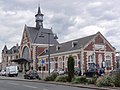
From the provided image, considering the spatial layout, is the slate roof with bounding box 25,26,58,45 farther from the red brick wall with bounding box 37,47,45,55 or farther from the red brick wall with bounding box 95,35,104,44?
the red brick wall with bounding box 95,35,104,44

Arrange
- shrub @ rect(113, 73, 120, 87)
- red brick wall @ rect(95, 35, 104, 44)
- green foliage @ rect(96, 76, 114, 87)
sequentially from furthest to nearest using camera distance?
red brick wall @ rect(95, 35, 104, 44) → green foliage @ rect(96, 76, 114, 87) → shrub @ rect(113, 73, 120, 87)

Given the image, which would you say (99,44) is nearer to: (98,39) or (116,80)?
(98,39)

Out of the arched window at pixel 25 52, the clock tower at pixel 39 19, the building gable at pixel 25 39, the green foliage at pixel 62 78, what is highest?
the clock tower at pixel 39 19

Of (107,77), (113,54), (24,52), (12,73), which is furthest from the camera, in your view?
(24,52)

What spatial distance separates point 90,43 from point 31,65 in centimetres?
2465

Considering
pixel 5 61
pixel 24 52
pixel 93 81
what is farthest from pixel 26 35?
pixel 93 81

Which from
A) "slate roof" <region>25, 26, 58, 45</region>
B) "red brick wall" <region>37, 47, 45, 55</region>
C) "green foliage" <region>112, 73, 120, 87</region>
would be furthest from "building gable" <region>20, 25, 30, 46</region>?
"green foliage" <region>112, 73, 120, 87</region>

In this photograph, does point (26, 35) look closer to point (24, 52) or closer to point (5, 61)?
point (24, 52)

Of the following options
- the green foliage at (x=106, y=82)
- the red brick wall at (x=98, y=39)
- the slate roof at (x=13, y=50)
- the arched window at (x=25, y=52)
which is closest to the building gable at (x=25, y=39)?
the arched window at (x=25, y=52)

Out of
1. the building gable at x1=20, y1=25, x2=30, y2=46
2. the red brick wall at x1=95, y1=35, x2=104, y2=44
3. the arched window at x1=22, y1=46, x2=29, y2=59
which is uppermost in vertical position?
the building gable at x1=20, y1=25, x2=30, y2=46

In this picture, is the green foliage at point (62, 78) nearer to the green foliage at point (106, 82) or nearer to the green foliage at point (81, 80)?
the green foliage at point (81, 80)

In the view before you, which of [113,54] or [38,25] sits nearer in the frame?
[113,54]

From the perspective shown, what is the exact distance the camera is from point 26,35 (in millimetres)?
81938

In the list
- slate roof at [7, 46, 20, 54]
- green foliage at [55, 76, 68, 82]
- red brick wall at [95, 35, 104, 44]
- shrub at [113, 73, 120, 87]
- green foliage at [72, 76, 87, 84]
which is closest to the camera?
shrub at [113, 73, 120, 87]
